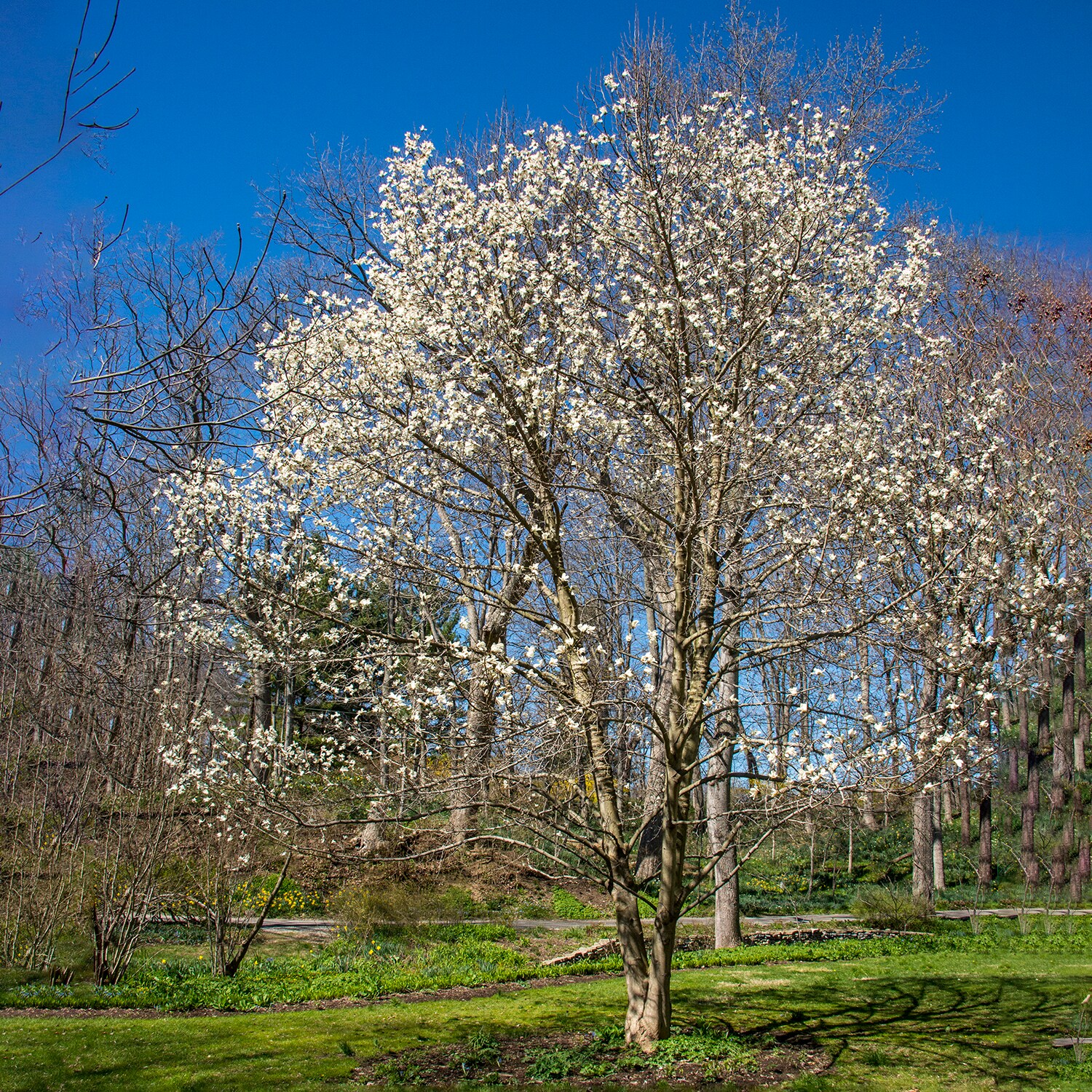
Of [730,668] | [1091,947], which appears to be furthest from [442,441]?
[1091,947]

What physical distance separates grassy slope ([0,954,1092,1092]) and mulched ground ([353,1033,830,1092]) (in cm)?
27

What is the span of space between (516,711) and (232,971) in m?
5.95

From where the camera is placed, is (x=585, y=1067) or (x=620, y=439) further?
(x=620, y=439)

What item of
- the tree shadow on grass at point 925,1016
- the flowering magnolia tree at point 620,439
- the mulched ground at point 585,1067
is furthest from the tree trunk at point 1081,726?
the mulched ground at point 585,1067

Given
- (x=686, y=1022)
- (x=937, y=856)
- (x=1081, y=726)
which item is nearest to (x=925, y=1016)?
(x=686, y=1022)

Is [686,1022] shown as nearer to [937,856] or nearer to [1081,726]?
[937,856]

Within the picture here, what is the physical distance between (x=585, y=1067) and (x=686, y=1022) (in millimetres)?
1790

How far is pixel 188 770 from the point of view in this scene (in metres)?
9.32

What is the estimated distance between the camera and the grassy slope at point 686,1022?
589 cm

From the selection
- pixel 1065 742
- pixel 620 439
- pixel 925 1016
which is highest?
pixel 620 439

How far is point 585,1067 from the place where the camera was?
5902 mm

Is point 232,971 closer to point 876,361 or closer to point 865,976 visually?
point 865,976

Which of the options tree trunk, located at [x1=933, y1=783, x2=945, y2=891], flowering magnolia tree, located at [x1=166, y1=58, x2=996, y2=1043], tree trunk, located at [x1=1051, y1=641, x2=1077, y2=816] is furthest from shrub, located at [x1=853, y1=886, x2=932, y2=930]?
flowering magnolia tree, located at [x1=166, y1=58, x2=996, y2=1043]

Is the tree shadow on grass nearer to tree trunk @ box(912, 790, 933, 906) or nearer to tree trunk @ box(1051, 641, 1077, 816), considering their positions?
tree trunk @ box(912, 790, 933, 906)
